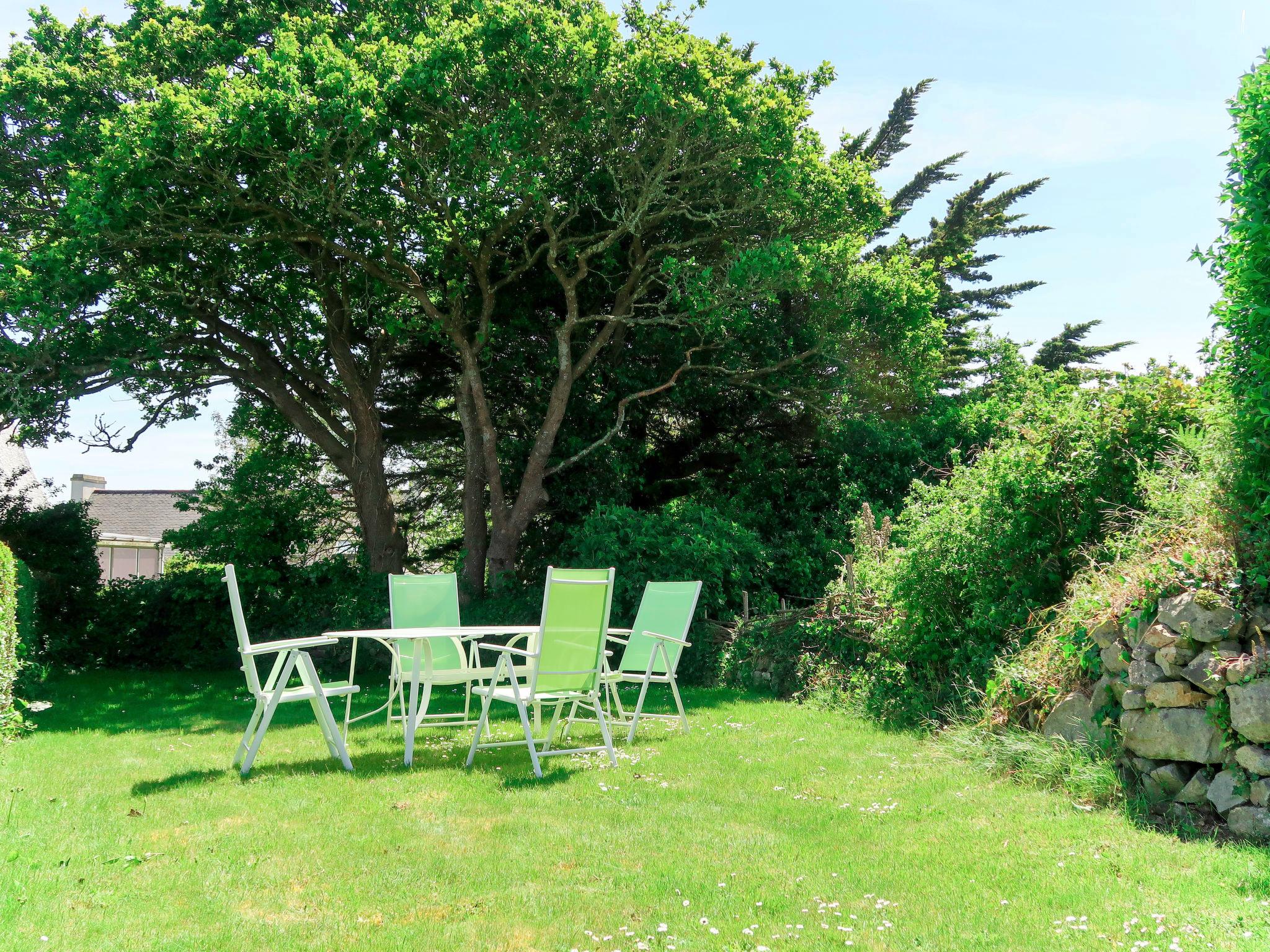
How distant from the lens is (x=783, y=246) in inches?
503

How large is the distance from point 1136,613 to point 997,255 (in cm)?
2766

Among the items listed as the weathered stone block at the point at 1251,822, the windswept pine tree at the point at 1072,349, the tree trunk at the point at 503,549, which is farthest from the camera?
the windswept pine tree at the point at 1072,349

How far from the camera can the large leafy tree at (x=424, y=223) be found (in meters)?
11.6

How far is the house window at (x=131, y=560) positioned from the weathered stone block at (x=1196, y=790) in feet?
97.5

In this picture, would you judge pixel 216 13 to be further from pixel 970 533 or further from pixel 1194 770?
pixel 1194 770

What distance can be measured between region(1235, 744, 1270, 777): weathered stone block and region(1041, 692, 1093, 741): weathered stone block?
98 cm

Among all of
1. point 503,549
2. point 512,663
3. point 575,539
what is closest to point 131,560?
point 503,549

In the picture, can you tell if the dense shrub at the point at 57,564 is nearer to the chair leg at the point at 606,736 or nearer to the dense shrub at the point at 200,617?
the dense shrub at the point at 200,617

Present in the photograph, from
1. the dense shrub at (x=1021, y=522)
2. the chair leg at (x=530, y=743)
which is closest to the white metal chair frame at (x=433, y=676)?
the chair leg at (x=530, y=743)

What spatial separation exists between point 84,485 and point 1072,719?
33466 mm

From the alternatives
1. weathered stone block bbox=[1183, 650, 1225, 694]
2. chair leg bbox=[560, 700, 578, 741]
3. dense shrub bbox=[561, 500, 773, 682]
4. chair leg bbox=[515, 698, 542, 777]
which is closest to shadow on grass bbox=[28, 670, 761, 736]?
dense shrub bbox=[561, 500, 773, 682]

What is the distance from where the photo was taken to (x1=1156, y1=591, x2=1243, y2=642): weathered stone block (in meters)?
4.71

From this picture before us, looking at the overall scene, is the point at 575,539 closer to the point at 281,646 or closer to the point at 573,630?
the point at 573,630

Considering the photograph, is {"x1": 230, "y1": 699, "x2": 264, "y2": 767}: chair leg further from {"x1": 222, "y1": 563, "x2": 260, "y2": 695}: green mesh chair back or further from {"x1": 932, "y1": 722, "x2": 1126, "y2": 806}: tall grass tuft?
{"x1": 932, "y1": 722, "x2": 1126, "y2": 806}: tall grass tuft
